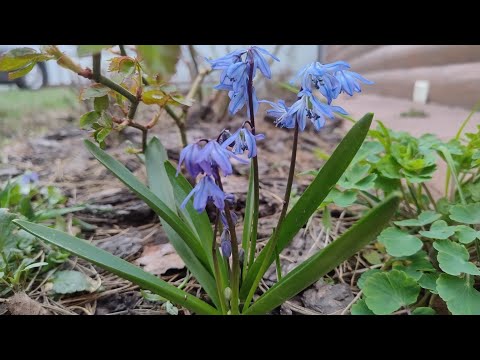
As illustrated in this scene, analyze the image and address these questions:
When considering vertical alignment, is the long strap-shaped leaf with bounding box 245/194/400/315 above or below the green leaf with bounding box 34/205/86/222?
above

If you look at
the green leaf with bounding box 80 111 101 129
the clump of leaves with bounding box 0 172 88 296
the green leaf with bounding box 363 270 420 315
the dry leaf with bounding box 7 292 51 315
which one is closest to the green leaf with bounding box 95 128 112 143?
the green leaf with bounding box 80 111 101 129

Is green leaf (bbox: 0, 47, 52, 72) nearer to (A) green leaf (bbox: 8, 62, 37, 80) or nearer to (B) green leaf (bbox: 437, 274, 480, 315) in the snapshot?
(A) green leaf (bbox: 8, 62, 37, 80)

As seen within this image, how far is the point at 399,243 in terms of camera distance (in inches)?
33.2

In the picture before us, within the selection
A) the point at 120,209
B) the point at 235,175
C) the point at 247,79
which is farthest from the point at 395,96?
the point at 247,79

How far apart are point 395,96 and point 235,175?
1829 mm

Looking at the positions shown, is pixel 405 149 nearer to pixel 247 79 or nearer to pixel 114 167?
pixel 247 79

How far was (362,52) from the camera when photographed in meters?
3.54

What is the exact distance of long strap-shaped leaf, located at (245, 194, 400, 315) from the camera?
1.82 feet

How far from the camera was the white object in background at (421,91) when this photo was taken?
2.35 m

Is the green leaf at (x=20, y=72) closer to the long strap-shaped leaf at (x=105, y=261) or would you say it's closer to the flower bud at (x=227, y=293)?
the long strap-shaped leaf at (x=105, y=261)

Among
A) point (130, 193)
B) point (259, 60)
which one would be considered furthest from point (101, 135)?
point (130, 193)

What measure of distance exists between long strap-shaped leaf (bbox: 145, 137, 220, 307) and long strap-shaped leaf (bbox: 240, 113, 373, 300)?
0.08 meters
